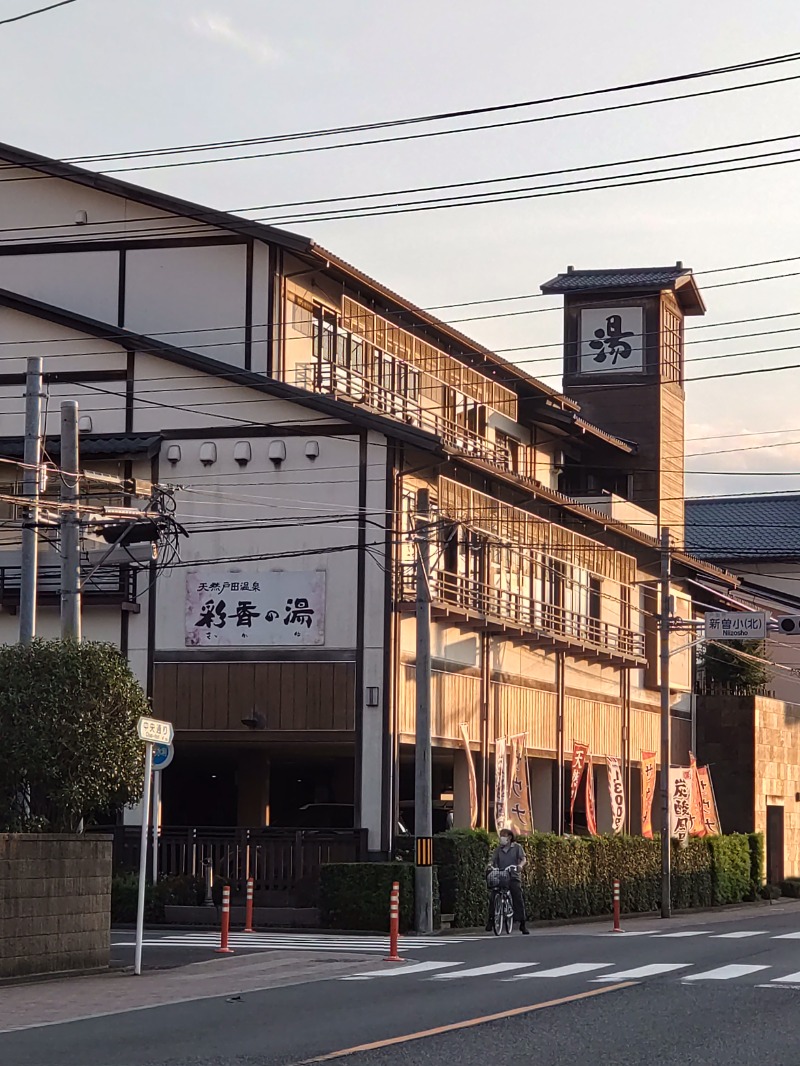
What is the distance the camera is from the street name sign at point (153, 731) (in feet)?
66.0

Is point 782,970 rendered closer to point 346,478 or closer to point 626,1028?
point 626,1028

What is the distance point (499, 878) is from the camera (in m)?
30.1

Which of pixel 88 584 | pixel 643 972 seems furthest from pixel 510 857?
pixel 88 584

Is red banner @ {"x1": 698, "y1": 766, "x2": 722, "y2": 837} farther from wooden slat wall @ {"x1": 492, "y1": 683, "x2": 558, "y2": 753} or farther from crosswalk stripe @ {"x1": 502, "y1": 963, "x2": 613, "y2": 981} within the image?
crosswalk stripe @ {"x1": 502, "y1": 963, "x2": 613, "y2": 981}

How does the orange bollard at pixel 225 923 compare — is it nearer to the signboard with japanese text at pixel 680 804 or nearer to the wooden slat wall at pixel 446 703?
the wooden slat wall at pixel 446 703

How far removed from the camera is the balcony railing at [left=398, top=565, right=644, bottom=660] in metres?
35.2

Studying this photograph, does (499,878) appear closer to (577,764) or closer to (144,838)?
(577,764)

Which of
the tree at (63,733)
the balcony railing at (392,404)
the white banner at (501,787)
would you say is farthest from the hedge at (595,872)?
the tree at (63,733)

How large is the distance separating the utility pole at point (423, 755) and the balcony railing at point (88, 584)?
778 centimetres

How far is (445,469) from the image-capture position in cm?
3681

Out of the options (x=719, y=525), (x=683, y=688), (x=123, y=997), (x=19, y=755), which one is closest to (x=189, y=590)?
(x=19, y=755)

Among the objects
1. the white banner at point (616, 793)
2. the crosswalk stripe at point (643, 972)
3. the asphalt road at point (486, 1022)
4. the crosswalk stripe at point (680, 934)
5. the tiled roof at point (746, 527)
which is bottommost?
the crosswalk stripe at point (680, 934)

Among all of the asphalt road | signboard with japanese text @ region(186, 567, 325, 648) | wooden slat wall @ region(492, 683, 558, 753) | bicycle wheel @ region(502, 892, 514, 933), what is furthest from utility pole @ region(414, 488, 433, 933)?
wooden slat wall @ region(492, 683, 558, 753)

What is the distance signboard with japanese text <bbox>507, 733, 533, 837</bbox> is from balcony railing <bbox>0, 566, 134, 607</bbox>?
9.08m
